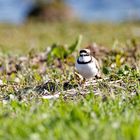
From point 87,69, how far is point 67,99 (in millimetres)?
490

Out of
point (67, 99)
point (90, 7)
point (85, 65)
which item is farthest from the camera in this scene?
point (90, 7)

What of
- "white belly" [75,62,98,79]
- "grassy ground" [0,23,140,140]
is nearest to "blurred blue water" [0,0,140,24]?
"grassy ground" [0,23,140,140]

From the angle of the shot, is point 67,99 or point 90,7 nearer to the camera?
point 67,99

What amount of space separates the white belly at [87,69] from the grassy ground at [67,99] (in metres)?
0.10

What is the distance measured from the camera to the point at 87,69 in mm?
5406

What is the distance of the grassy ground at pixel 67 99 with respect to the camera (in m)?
3.71

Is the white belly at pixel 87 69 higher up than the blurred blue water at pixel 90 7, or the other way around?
the blurred blue water at pixel 90 7

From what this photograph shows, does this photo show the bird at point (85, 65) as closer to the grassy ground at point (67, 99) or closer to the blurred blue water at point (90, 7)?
the grassy ground at point (67, 99)

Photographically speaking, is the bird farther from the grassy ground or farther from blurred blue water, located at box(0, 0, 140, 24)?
blurred blue water, located at box(0, 0, 140, 24)

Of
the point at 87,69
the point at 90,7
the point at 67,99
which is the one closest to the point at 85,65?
the point at 87,69

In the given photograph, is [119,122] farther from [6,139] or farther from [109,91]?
[109,91]

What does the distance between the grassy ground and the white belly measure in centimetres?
10

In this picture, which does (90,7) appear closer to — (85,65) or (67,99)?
(85,65)

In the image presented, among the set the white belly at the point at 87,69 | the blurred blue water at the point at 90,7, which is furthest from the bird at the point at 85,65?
the blurred blue water at the point at 90,7
